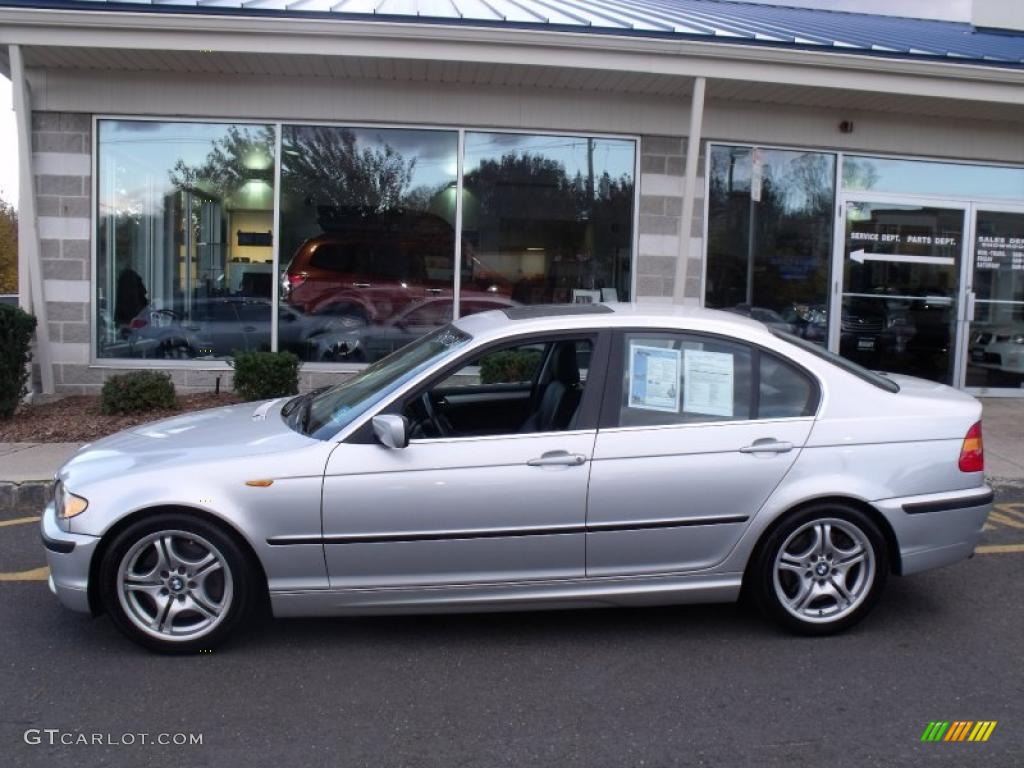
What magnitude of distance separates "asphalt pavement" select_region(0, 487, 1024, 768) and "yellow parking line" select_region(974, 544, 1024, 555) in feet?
2.85

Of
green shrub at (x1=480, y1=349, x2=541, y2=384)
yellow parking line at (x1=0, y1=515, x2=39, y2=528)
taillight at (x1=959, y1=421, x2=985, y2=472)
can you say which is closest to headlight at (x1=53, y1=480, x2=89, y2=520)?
yellow parking line at (x1=0, y1=515, x2=39, y2=528)

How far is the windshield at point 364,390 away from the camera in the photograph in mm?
4398

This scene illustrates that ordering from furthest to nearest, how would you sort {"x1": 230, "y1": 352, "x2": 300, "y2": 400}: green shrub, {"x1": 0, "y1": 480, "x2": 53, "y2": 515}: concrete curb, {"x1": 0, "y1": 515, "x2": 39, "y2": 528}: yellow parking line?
{"x1": 230, "y1": 352, "x2": 300, "y2": 400}: green shrub
{"x1": 0, "y1": 480, "x2": 53, "y2": 515}: concrete curb
{"x1": 0, "y1": 515, "x2": 39, "y2": 528}: yellow parking line

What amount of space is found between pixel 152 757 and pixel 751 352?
119 inches

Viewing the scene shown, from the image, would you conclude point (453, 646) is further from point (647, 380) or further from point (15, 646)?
point (15, 646)

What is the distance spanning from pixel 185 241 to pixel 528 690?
8156 millimetres

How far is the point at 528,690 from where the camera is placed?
3.95 metres

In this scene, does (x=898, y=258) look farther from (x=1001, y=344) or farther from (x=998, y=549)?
(x=998, y=549)

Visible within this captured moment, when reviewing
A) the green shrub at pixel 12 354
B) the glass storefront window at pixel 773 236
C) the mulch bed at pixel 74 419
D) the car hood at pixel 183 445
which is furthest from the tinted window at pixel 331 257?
the car hood at pixel 183 445

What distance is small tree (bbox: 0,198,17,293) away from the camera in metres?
47.1

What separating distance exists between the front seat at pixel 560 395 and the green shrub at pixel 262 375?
4.85 m

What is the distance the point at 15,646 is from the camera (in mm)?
4328
